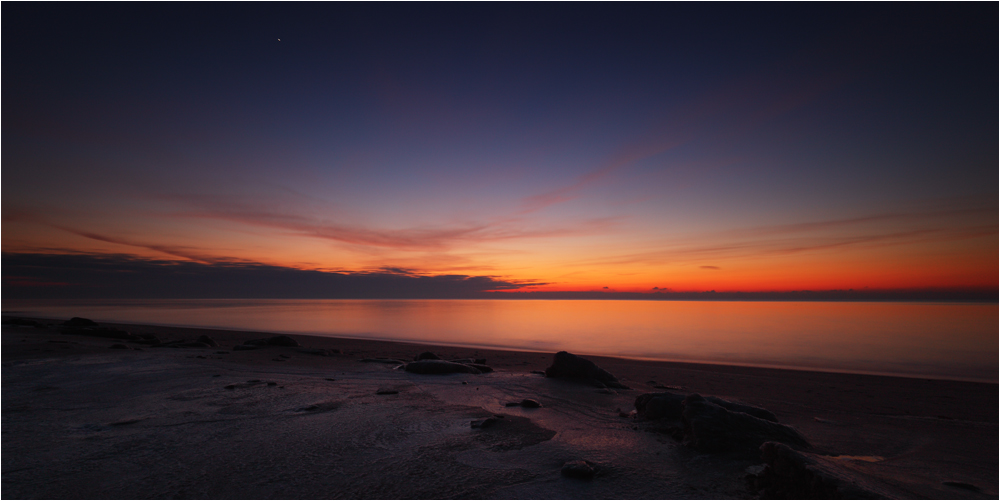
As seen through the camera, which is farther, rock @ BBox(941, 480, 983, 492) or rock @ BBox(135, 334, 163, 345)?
rock @ BBox(135, 334, 163, 345)

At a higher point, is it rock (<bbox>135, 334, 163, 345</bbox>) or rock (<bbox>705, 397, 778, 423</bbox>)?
rock (<bbox>705, 397, 778, 423</bbox>)

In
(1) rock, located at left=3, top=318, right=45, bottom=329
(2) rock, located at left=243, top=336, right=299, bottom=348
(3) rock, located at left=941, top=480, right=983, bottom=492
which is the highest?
(3) rock, located at left=941, top=480, right=983, bottom=492

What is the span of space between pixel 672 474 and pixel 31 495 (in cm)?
563

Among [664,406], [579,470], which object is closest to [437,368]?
[664,406]

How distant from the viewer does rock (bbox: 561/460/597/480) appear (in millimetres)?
3844

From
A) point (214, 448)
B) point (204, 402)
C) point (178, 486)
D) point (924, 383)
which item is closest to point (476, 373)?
point (204, 402)

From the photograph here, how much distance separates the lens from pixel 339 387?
25.5 feet

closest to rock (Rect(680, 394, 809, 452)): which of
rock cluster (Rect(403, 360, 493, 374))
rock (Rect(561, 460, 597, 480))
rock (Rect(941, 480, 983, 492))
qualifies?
rock (Rect(941, 480, 983, 492))

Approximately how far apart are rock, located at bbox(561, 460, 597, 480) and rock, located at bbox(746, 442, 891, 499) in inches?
56.0

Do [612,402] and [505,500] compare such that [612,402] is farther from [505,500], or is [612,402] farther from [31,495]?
[31,495]

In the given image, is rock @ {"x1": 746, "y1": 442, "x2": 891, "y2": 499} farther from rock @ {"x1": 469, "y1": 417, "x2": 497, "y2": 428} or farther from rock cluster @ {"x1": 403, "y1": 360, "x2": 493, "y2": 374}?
rock cluster @ {"x1": 403, "y1": 360, "x2": 493, "y2": 374}

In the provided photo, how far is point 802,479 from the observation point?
3.41 metres

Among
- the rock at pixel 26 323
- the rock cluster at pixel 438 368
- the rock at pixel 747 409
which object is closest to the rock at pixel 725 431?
the rock at pixel 747 409

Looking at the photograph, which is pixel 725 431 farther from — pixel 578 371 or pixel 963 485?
pixel 578 371
